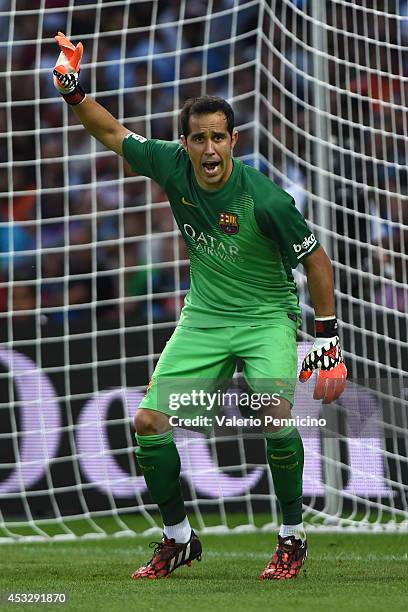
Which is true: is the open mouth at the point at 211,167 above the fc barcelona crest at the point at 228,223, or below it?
above

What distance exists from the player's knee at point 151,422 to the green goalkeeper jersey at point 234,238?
409 millimetres

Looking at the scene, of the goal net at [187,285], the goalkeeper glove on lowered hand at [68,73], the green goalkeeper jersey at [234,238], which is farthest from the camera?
the goal net at [187,285]

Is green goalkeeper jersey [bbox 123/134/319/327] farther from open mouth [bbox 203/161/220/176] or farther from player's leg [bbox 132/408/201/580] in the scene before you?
player's leg [bbox 132/408/201/580]

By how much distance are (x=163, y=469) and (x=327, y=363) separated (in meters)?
0.76

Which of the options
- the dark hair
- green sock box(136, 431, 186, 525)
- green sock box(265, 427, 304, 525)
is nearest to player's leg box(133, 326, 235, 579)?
green sock box(136, 431, 186, 525)

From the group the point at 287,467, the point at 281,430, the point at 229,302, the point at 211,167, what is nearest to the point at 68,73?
the point at 211,167

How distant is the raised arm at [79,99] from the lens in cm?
485

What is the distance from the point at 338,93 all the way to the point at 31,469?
310cm

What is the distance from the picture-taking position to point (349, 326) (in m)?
7.48

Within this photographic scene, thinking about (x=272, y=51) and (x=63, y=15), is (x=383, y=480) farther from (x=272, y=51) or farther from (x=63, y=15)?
(x=63, y=15)

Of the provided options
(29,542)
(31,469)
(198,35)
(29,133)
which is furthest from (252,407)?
(198,35)

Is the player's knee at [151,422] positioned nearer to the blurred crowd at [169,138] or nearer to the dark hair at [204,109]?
the dark hair at [204,109]

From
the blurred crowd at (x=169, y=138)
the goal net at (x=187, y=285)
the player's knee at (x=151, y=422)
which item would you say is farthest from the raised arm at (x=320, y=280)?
the blurred crowd at (x=169, y=138)

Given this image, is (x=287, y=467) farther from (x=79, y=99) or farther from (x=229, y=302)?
(x=79, y=99)
